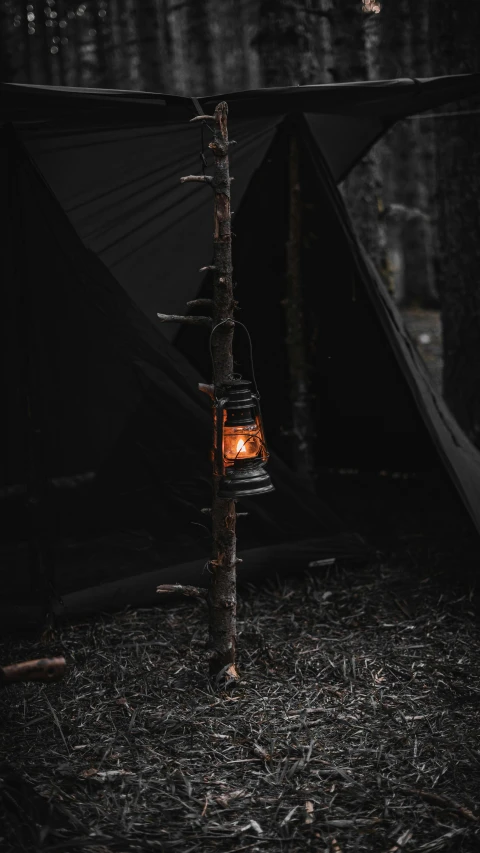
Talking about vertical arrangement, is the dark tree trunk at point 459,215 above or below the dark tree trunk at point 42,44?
below

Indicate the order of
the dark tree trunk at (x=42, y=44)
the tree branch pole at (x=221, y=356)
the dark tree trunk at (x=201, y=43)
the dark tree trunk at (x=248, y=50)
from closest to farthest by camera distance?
the tree branch pole at (x=221, y=356)
the dark tree trunk at (x=201, y=43)
the dark tree trunk at (x=42, y=44)
the dark tree trunk at (x=248, y=50)

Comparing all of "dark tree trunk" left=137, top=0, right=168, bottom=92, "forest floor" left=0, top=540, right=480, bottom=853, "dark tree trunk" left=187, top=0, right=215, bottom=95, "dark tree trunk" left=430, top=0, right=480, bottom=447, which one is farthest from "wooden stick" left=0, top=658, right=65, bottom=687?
"dark tree trunk" left=187, top=0, right=215, bottom=95

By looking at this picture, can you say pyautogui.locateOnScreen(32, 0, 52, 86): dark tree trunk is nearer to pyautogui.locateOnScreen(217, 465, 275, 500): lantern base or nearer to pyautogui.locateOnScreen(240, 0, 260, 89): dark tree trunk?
pyautogui.locateOnScreen(240, 0, 260, 89): dark tree trunk

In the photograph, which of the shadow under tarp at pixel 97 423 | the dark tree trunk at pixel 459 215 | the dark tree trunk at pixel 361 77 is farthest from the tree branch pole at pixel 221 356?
the dark tree trunk at pixel 361 77

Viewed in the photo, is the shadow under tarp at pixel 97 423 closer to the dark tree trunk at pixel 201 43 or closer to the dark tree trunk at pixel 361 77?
the dark tree trunk at pixel 361 77

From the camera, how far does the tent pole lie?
4.36 m

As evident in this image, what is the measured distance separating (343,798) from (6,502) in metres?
2.38

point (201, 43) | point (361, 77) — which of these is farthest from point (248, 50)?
point (361, 77)

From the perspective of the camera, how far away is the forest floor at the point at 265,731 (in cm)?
234

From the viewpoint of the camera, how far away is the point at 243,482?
9.34 ft

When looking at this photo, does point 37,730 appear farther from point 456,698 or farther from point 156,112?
point 156,112

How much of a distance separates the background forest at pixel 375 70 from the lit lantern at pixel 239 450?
229cm

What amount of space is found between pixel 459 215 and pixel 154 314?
2.15 meters

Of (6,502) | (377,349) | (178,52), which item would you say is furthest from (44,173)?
(178,52)
